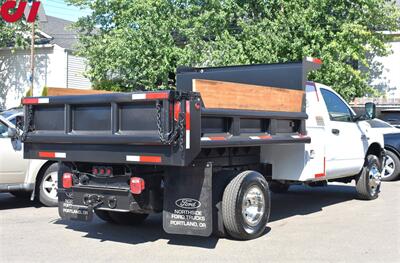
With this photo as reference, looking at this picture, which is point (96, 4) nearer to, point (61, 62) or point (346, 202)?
point (61, 62)

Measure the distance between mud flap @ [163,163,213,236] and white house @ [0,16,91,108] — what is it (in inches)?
1041

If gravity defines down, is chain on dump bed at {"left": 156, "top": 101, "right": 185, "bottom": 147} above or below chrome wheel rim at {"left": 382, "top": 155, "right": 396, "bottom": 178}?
above

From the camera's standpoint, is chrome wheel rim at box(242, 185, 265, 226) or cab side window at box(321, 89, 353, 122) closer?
chrome wheel rim at box(242, 185, 265, 226)

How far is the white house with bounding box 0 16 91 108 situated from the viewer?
3209cm

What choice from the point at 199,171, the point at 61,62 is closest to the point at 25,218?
the point at 199,171

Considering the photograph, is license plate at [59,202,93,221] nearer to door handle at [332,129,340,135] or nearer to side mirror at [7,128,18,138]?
side mirror at [7,128,18,138]

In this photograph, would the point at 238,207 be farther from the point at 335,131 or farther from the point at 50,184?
the point at 50,184

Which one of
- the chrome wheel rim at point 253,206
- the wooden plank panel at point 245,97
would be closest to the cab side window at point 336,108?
the wooden plank panel at point 245,97

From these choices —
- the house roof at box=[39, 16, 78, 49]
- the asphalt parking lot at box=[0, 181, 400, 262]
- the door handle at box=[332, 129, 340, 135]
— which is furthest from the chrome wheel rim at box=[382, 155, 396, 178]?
the house roof at box=[39, 16, 78, 49]

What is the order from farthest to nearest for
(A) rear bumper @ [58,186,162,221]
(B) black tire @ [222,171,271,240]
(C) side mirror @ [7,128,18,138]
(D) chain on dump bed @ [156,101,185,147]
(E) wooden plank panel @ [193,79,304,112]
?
(C) side mirror @ [7,128,18,138] < (B) black tire @ [222,171,271,240] < (A) rear bumper @ [58,186,162,221] < (E) wooden plank panel @ [193,79,304,112] < (D) chain on dump bed @ [156,101,185,147]

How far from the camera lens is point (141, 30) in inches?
829

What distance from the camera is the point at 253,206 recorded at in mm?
6879

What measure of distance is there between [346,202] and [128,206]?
5.22 metres

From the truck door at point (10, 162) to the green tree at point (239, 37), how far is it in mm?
10723
